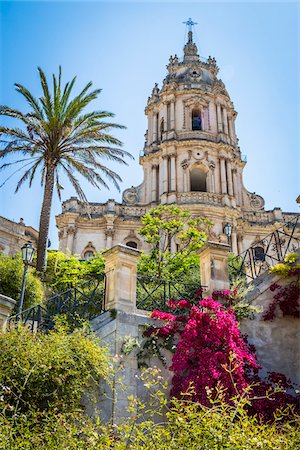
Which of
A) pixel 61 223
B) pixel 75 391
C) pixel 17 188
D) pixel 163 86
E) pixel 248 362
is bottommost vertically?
pixel 75 391

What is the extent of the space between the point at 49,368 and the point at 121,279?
2.96 metres

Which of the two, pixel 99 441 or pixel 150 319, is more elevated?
pixel 150 319

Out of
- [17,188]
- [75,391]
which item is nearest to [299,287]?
[75,391]

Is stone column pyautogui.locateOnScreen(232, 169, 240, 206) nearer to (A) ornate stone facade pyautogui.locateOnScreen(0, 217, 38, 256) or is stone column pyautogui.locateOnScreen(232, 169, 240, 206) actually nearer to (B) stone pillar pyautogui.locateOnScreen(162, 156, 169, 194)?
(B) stone pillar pyautogui.locateOnScreen(162, 156, 169, 194)

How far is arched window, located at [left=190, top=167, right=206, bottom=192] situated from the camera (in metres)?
37.5

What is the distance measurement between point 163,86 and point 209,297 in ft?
106

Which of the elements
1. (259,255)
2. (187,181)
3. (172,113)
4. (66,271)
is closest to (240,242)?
(259,255)

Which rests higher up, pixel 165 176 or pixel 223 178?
pixel 165 176

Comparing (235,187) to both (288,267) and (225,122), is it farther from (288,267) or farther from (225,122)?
(288,267)

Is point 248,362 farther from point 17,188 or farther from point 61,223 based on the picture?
point 61,223

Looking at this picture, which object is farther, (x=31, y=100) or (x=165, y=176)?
(x=165, y=176)

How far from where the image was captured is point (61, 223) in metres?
35.3

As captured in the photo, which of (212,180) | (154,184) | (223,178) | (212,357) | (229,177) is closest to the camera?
(212,357)

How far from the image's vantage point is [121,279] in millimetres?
10992
